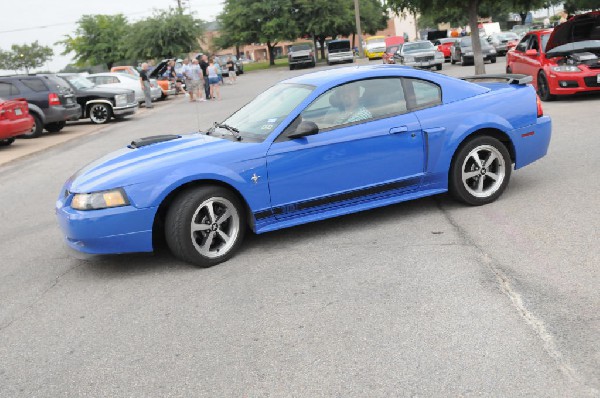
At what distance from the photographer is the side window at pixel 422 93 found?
5977mm

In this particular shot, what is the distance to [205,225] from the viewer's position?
5.17 meters

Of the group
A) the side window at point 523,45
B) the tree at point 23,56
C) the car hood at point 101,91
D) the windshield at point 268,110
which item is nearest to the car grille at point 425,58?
the side window at point 523,45

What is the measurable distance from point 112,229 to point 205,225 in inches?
28.9

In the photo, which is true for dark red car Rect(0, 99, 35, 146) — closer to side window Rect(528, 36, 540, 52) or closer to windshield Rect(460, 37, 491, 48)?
side window Rect(528, 36, 540, 52)

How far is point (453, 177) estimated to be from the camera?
20.0 ft

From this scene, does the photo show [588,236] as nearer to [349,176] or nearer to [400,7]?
[349,176]

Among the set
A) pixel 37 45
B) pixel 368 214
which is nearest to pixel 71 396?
pixel 368 214

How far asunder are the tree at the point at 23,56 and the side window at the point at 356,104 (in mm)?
97723

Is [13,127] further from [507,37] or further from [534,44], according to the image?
[507,37]

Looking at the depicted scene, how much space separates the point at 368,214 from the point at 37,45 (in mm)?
100121

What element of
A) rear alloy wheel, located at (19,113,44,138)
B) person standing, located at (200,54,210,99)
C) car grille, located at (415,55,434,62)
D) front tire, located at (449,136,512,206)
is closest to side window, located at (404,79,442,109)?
front tire, located at (449,136,512,206)

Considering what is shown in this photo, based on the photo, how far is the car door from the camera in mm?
5375

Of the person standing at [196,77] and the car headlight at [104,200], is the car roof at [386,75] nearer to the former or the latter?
the car headlight at [104,200]

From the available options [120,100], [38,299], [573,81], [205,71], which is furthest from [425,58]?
[38,299]
